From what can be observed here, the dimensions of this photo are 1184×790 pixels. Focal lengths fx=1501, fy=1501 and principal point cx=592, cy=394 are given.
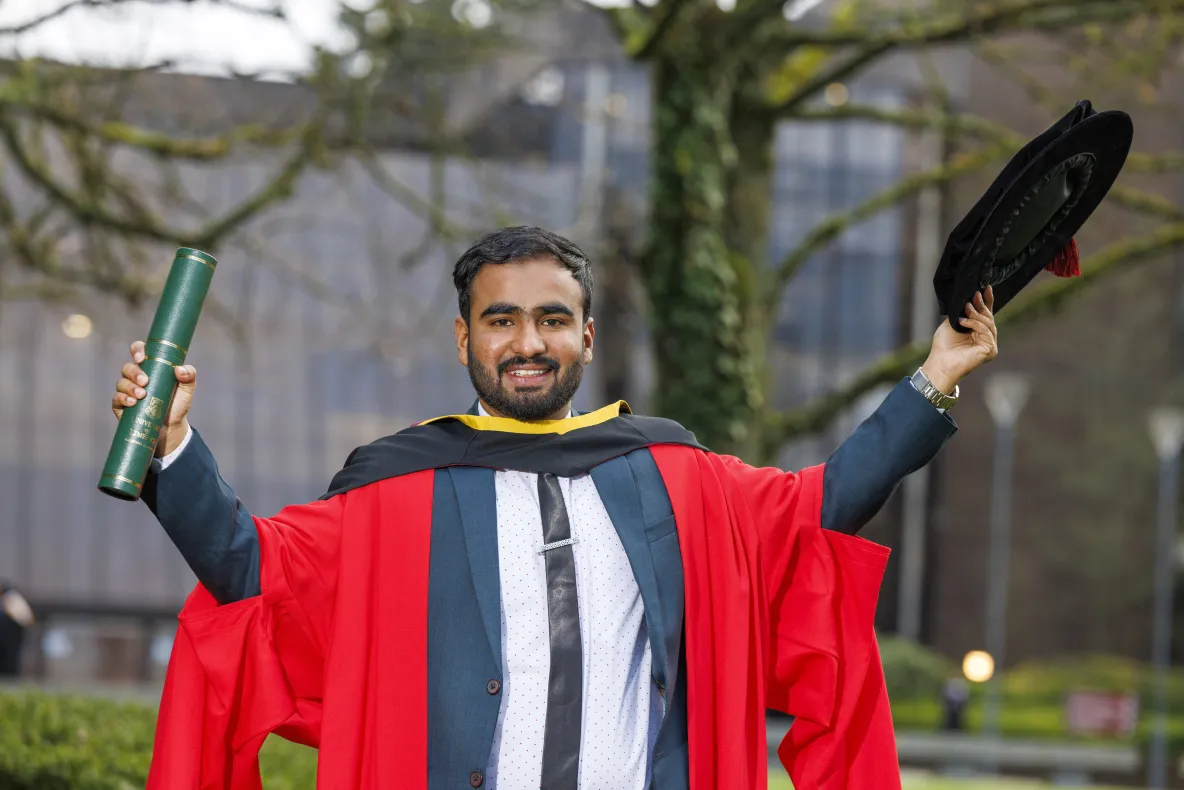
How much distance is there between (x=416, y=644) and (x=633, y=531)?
560 mm

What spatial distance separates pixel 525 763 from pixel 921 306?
1201 inches

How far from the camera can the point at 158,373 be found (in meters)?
3.19

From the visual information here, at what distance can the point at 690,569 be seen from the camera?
11.5ft

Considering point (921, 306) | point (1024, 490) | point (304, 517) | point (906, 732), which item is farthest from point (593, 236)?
point (1024, 490)

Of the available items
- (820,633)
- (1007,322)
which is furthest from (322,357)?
(820,633)

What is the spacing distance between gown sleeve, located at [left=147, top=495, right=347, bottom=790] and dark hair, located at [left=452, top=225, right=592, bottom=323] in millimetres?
627

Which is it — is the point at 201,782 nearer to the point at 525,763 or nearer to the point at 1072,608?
the point at 525,763

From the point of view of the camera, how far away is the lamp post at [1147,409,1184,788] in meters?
21.5

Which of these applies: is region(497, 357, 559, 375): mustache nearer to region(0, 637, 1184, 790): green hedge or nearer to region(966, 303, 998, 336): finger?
region(966, 303, 998, 336): finger

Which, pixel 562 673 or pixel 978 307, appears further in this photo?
pixel 978 307

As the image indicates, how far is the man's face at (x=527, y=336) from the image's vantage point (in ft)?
11.4

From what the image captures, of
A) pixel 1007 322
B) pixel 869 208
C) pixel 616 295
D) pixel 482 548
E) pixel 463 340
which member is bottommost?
pixel 482 548

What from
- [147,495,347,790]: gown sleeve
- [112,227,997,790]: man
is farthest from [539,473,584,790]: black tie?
[147,495,347,790]: gown sleeve

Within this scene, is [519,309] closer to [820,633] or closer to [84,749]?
[820,633]
